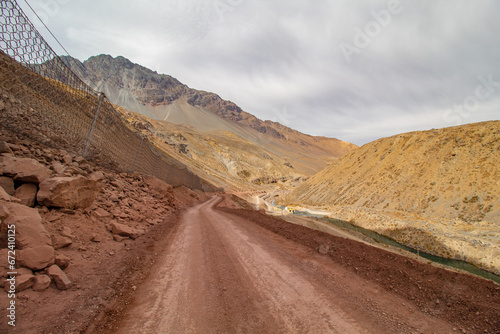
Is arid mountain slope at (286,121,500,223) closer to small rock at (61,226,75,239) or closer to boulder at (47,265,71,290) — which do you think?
boulder at (47,265,71,290)

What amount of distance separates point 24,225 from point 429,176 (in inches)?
1483

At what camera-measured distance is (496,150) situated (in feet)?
85.6

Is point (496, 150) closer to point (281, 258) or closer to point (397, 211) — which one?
point (397, 211)

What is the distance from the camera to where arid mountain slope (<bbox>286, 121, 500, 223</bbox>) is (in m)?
22.9

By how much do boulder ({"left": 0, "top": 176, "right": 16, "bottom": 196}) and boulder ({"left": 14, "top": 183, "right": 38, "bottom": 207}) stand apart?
118 mm

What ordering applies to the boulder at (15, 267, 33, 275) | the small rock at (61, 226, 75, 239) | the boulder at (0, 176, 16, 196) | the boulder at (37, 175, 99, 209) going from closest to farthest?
the boulder at (15, 267, 33, 275) < the boulder at (0, 176, 16, 196) < the small rock at (61, 226, 75, 239) < the boulder at (37, 175, 99, 209)

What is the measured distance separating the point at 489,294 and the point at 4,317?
822 cm

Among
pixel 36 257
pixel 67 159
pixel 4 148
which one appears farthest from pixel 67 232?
pixel 67 159

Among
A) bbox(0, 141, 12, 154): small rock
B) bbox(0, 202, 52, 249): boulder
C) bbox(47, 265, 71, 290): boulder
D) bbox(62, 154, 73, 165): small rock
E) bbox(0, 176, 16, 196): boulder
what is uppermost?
Result: bbox(0, 141, 12, 154): small rock

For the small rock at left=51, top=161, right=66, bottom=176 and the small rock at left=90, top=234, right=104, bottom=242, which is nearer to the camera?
the small rock at left=90, top=234, right=104, bottom=242

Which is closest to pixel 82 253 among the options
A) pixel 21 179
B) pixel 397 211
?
pixel 21 179

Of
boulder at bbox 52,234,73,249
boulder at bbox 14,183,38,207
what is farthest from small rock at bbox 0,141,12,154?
boulder at bbox 52,234,73,249

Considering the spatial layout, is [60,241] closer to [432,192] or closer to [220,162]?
[432,192]

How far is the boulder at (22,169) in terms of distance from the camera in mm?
4425
